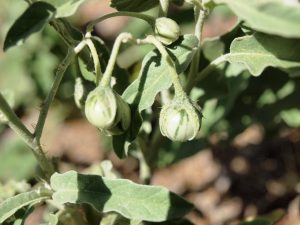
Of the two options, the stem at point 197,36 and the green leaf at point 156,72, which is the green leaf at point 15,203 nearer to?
the green leaf at point 156,72

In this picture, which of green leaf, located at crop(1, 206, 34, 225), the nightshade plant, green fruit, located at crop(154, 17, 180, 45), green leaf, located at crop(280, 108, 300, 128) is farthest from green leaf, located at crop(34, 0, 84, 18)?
green leaf, located at crop(280, 108, 300, 128)

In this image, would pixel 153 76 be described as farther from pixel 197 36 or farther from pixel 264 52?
pixel 264 52

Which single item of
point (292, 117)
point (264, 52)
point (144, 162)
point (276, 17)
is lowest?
point (292, 117)

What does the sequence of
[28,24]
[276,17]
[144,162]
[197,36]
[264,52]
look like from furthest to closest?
[144,162] < [197,36] < [264,52] < [28,24] < [276,17]

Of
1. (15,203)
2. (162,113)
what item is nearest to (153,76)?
(162,113)

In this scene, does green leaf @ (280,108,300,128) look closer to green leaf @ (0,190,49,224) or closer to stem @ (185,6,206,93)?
stem @ (185,6,206,93)
